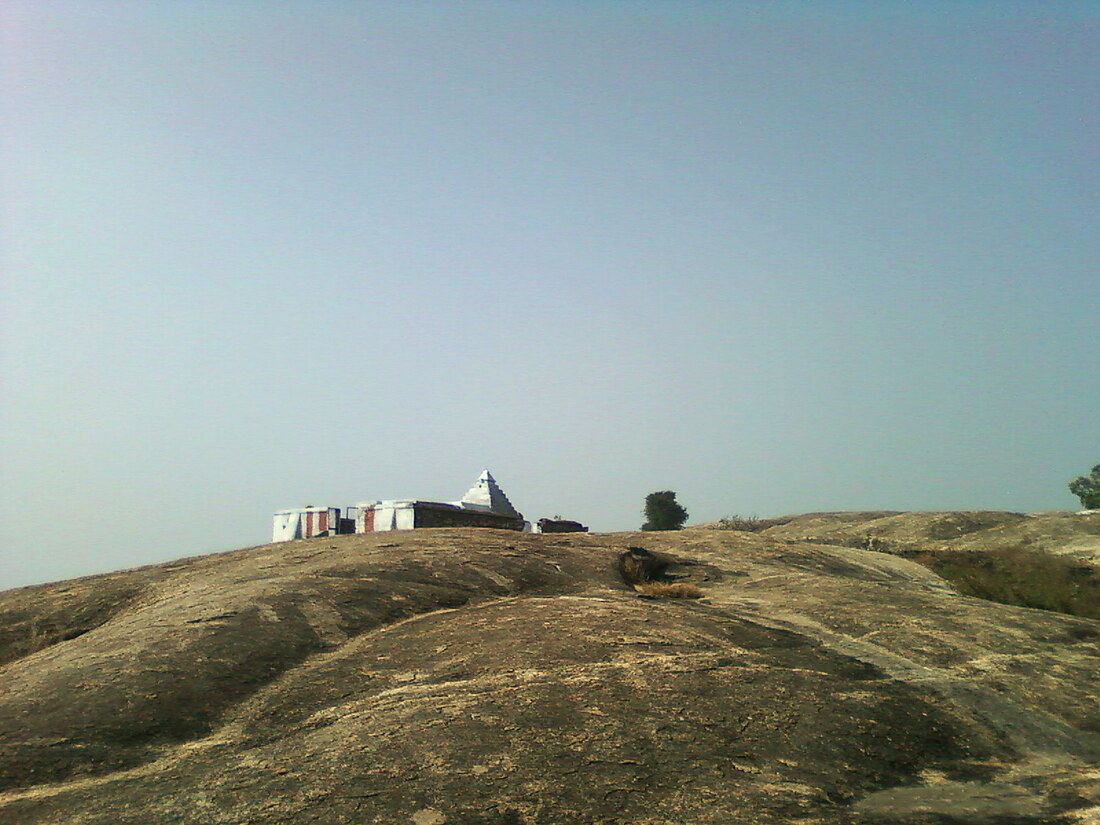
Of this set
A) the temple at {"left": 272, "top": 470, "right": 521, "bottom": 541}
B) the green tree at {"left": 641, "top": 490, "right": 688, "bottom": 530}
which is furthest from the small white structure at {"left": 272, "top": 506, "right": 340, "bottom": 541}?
the green tree at {"left": 641, "top": 490, "right": 688, "bottom": 530}

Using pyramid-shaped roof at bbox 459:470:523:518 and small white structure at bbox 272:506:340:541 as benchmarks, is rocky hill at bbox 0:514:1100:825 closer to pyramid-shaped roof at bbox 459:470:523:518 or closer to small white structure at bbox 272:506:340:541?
small white structure at bbox 272:506:340:541

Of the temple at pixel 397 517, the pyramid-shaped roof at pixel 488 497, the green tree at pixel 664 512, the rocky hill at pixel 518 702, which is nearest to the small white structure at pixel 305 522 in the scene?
the temple at pixel 397 517

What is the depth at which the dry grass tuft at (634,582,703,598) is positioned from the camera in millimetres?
14492

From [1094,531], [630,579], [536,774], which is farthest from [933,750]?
[1094,531]

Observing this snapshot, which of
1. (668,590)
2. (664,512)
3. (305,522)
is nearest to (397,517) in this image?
(305,522)

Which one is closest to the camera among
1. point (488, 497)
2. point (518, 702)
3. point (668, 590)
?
point (518, 702)

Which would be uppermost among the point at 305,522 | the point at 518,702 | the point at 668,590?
the point at 305,522

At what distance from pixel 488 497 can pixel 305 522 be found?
33.0 ft

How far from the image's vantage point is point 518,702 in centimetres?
835

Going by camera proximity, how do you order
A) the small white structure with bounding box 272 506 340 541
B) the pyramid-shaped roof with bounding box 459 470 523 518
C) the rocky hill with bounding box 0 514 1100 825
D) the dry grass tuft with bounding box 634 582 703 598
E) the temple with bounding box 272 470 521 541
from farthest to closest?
the pyramid-shaped roof with bounding box 459 470 523 518 < the small white structure with bounding box 272 506 340 541 < the temple with bounding box 272 470 521 541 < the dry grass tuft with bounding box 634 582 703 598 < the rocky hill with bounding box 0 514 1100 825

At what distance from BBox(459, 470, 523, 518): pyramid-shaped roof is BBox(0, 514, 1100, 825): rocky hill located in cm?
2811

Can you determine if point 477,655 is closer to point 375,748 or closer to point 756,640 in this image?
point 375,748

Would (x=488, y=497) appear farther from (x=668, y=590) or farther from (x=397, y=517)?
→ (x=668, y=590)

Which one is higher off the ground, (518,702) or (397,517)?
(397,517)
